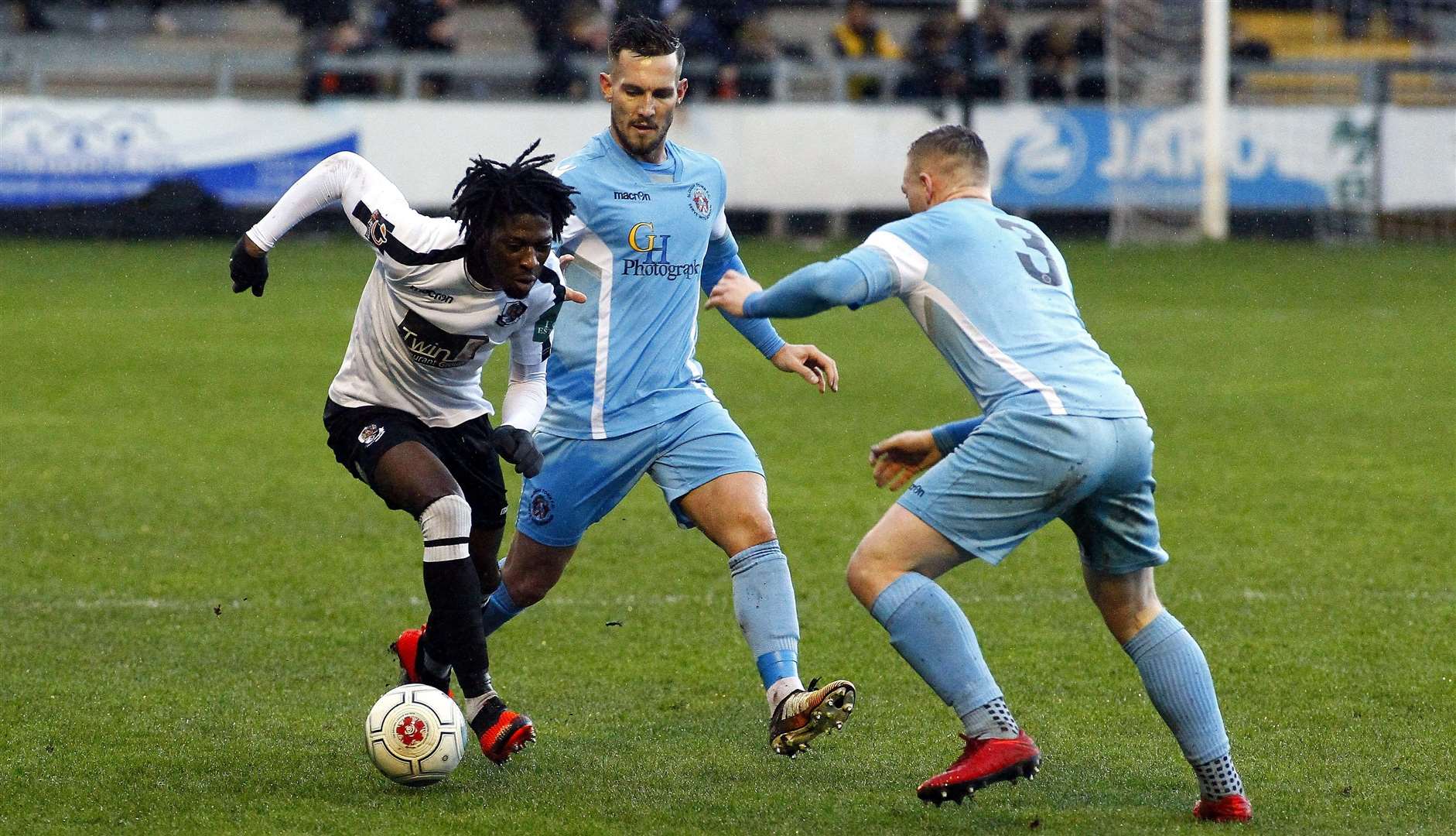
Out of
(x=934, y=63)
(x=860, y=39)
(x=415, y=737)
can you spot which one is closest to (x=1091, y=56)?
(x=934, y=63)

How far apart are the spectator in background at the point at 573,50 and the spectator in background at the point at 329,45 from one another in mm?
2135

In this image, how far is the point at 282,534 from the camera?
890 centimetres

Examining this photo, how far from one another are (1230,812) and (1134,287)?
15.4 metres

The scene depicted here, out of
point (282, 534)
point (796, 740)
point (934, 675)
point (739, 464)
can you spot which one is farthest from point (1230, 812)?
point (282, 534)

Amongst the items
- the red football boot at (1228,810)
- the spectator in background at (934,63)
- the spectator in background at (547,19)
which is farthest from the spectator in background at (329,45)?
the red football boot at (1228,810)

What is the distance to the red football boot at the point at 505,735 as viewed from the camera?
528cm

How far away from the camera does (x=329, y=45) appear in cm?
2264

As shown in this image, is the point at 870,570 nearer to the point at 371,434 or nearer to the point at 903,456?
the point at 903,456

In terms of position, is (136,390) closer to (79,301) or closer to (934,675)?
(79,301)

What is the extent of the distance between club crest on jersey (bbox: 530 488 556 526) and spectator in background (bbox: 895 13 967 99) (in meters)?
16.9

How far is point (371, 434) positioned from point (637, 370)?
34.0 inches

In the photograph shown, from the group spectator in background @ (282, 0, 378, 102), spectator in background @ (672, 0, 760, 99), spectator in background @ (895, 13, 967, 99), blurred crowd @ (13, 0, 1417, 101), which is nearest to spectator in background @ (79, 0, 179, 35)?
blurred crowd @ (13, 0, 1417, 101)

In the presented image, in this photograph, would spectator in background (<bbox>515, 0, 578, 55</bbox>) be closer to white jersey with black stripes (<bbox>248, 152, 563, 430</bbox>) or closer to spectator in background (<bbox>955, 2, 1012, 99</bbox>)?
spectator in background (<bbox>955, 2, 1012, 99</bbox>)

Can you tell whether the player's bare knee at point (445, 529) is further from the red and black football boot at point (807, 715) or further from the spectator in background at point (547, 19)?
the spectator in background at point (547, 19)
